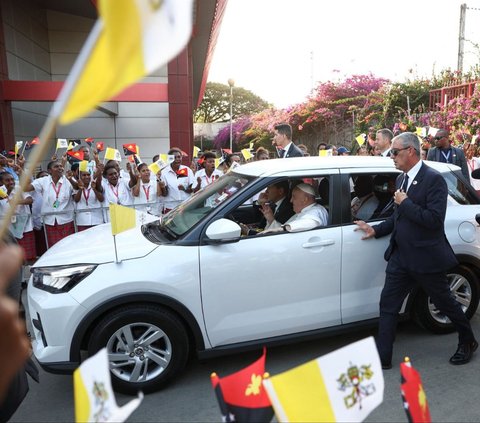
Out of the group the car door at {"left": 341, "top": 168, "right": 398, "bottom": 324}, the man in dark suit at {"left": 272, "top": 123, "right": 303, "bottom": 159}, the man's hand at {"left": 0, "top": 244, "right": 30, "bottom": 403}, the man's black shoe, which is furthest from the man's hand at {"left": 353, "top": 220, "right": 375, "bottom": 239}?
the man's hand at {"left": 0, "top": 244, "right": 30, "bottom": 403}

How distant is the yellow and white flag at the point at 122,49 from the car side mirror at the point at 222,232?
2.36 meters

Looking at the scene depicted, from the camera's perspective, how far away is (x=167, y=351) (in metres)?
3.33

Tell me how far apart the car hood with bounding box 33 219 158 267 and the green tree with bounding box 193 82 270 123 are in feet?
181

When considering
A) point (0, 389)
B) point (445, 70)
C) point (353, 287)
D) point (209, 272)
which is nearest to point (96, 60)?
point (0, 389)

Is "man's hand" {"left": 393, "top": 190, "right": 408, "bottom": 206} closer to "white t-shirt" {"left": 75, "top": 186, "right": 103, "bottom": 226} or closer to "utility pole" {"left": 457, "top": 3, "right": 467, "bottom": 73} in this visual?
"white t-shirt" {"left": 75, "top": 186, "right": 103, "bottom": 226}

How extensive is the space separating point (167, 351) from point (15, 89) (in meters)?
10.8

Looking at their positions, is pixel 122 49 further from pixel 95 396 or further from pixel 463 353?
pixel 463 353

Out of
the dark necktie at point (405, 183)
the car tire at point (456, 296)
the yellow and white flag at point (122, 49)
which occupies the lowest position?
the car tire at point (456, 296)

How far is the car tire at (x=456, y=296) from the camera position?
402 cm

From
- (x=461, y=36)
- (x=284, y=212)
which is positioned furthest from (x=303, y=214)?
(x=461, y=36)

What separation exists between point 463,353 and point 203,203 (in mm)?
2604

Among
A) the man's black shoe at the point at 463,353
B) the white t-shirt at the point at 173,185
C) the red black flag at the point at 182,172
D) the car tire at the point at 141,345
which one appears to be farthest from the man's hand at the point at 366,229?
the red black flag at the point at 182,172

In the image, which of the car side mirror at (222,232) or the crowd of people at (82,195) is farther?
the crowd of people at (82,195)

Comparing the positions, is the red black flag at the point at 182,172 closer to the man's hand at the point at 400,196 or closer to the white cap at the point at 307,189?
the white cap at the point at 307,189
